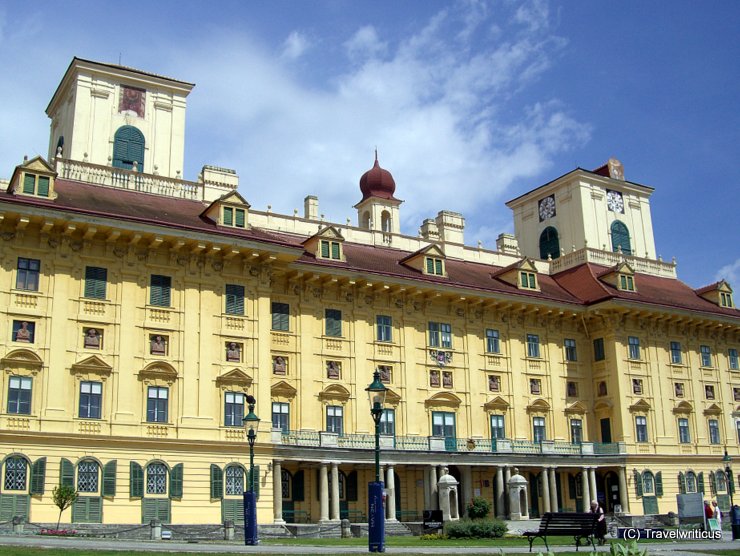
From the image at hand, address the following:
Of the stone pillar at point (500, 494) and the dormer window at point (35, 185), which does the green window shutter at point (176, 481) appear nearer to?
the dormer window at point (35, 185)

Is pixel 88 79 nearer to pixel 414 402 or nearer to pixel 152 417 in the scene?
pixel 152 417

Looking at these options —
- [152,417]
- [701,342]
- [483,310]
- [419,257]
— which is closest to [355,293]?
[419,257]

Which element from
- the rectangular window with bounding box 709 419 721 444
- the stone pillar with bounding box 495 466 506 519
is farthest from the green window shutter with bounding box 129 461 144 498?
the rectangular window with bounding box 709 419 721 444

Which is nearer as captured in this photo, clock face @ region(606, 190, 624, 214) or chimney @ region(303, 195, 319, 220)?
chimney @ region(303, 195, 319, 220)

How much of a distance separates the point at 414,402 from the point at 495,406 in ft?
19.0

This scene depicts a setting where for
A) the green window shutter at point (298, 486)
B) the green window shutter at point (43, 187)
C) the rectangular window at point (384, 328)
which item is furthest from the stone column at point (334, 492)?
the green window shutter at point (43, 187)

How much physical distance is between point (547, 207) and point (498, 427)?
76.9 feet

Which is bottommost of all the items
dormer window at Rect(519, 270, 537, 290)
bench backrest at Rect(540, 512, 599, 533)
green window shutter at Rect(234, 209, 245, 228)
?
bench backrest at Rect(540, 512, 599, 533)

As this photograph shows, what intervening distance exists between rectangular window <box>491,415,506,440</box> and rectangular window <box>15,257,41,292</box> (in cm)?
2684

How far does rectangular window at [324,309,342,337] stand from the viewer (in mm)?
48153

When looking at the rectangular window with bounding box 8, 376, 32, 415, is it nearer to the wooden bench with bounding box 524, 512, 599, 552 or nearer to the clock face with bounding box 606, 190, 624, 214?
the wooden bench with bounding box 524, 512, 599, 552

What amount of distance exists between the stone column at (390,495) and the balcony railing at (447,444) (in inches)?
52.3

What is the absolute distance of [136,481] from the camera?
127ft

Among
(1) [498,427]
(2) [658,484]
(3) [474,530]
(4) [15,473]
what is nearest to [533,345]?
(1) [498,427]
